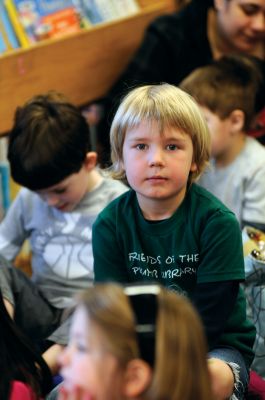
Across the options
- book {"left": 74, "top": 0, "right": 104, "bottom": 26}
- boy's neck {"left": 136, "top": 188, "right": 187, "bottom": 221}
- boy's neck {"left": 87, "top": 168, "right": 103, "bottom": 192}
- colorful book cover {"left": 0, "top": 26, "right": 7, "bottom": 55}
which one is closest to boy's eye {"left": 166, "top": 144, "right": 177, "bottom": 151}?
boy's neck {"left": 136, "top": 188, "right": 187, "bottom": 221}

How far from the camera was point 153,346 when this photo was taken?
2.69 feet

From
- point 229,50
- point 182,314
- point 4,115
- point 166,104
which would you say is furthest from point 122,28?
point 182,314

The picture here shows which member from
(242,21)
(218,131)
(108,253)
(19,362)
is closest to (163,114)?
(108,253)

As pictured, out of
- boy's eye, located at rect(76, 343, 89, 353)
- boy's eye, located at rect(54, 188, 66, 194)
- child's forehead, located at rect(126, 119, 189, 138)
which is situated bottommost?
boy's eye, located at rect(54, 188, 66, 194)

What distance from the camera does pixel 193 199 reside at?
1259 millimetres

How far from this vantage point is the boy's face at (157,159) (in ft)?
3.85

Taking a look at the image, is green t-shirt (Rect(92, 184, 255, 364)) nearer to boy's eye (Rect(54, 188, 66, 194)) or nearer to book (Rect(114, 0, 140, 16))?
boy's eye (Rect(54, 188, 66, 194))

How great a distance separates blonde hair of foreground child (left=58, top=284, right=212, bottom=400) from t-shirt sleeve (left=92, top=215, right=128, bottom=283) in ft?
1.48

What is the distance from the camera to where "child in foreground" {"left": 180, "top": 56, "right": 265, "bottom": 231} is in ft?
5.90

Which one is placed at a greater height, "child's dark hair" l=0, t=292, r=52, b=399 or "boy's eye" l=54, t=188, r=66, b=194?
"boy's eye" l=54, t=188, r=66, b=194

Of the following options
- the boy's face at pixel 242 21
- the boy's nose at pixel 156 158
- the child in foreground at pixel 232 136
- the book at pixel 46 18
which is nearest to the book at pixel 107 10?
the book at pixel 46 18

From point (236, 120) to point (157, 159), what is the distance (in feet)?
2.48

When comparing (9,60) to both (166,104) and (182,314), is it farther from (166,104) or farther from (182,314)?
(182,314)

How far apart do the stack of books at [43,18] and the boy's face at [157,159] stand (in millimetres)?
1089
